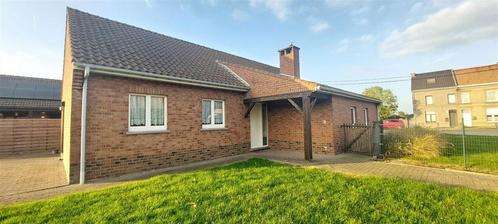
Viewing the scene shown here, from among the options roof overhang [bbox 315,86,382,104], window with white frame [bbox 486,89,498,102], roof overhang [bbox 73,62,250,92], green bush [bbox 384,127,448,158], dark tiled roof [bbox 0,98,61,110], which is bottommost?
green bush [bbox 384,127,448,158]

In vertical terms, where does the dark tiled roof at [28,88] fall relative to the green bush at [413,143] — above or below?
above

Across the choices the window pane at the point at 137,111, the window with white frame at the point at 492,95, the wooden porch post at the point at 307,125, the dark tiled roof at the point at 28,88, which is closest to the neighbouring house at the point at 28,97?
the dark tiled roof at the point at 28,88

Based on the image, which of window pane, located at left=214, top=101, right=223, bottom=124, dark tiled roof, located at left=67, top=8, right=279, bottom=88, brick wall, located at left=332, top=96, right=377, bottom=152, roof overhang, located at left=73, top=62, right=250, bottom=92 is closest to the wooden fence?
dark tiled roof, located at left=67, top=8, right=279, bottom=88

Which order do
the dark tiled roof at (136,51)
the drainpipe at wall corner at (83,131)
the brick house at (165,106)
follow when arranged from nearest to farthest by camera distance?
1. the drainpipe at wall corner at (83,131)
2. the brick house at (165,106)
3. the dark tiled roof at (136,51)

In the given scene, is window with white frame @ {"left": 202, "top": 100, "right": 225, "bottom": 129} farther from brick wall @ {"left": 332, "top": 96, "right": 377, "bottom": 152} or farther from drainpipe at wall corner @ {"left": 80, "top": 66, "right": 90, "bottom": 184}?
brick wall @ {"left": 332, "top": 96, "right": 377, "bottom": 152}

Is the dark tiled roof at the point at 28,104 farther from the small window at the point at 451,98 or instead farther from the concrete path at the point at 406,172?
the small window at the point at 451,98

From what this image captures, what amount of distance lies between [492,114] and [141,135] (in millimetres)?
42213

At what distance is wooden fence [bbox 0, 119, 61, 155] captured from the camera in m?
12.0

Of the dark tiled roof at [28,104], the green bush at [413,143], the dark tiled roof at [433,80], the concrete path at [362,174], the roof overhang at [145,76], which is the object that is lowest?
the concrete path at [362,174]

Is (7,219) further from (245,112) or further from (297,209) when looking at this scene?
(245,112)

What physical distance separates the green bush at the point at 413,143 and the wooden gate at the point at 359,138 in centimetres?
76

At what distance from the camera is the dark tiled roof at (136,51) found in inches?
274

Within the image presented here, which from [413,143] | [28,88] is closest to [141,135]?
[413,143]

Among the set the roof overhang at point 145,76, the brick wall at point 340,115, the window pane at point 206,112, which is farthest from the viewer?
the brick wall at point 340,115
